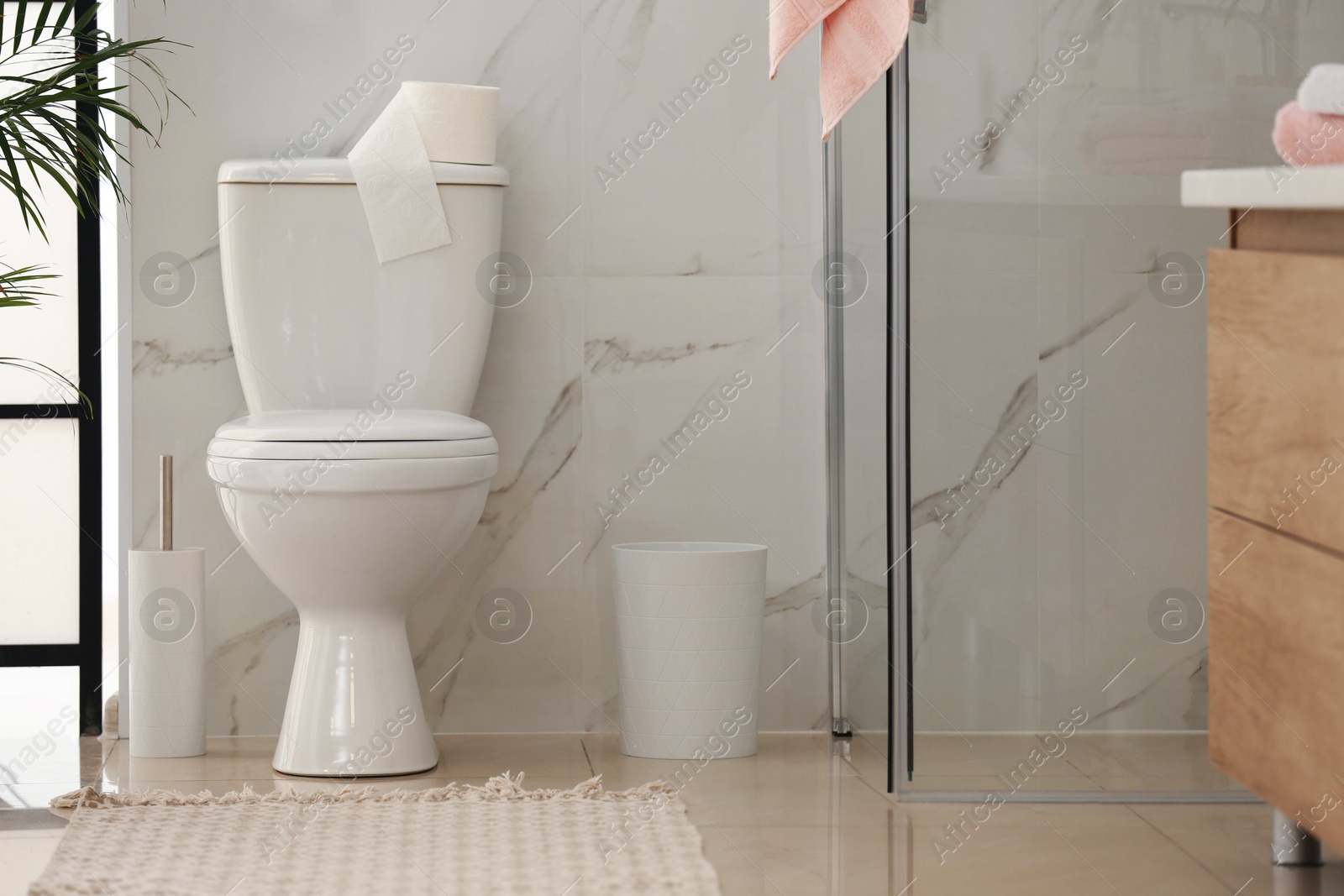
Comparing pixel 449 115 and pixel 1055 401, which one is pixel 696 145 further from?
pixel 1055 401

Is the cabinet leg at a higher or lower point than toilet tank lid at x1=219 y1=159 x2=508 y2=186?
lower

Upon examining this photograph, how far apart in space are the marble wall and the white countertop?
3.71 ft

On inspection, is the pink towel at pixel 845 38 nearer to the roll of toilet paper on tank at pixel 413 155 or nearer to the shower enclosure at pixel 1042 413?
the shower enclosure at pixel 1042 413

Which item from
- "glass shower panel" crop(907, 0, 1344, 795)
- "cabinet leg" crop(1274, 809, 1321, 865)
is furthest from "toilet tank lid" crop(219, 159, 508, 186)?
"cabinet leg" crop(1274, 809, 1321, 865)

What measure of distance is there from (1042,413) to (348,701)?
3.39 feet

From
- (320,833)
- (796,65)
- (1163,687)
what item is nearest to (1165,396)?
(1163,687)

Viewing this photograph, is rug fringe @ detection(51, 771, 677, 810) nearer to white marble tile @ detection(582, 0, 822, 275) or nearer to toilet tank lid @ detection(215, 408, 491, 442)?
toilet tank lid @ detection(215, 408, 491, 442)

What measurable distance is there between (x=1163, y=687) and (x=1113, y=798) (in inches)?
6.6

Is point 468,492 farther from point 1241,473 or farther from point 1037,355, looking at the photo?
point 1241,473

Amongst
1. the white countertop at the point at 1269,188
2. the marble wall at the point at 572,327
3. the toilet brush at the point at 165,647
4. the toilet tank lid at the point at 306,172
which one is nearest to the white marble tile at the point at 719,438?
the marble wall at the point at 572,327

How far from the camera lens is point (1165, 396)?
1.81m

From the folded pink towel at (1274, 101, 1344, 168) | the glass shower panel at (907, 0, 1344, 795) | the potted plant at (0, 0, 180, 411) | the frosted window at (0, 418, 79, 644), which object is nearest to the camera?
the folded pink towel at (1274, 101, 1344, 168)

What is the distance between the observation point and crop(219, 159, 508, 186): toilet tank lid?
215 centimetres

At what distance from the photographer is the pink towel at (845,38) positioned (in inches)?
72.1
